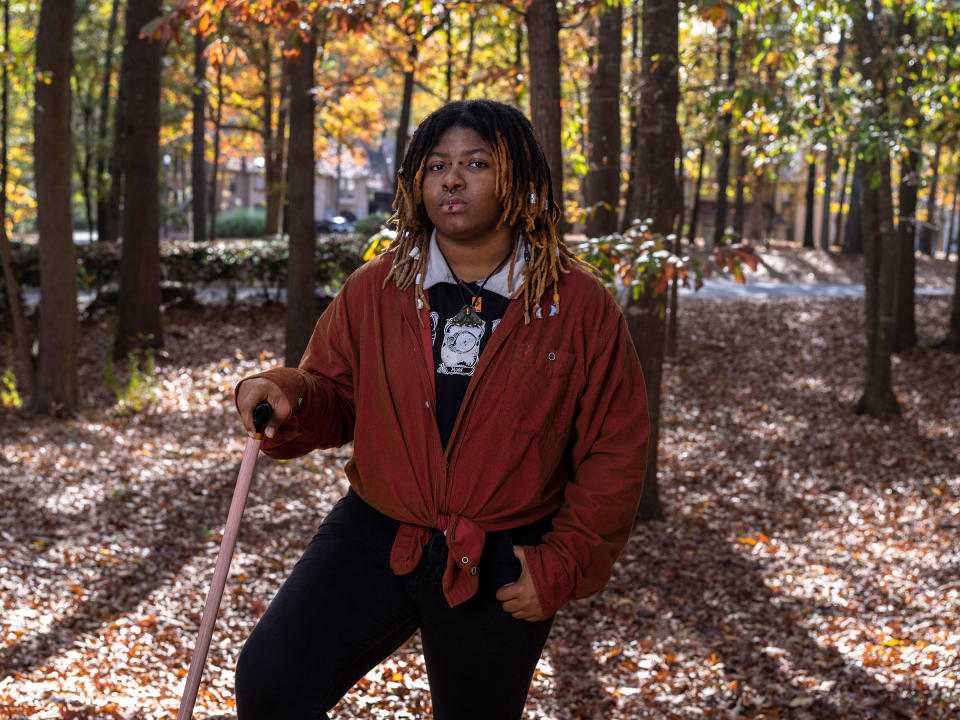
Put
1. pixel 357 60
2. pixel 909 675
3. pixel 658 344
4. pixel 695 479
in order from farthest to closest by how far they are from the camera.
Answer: pixel 357 60 → pixel 695 479 → pixel 658 344 → pixel 909 675

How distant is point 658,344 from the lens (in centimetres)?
733

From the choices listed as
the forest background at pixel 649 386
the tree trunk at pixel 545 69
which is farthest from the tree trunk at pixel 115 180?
the tree trunk at pixel 545 69

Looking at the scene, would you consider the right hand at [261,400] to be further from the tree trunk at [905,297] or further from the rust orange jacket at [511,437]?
the tree trunk at [905,297]

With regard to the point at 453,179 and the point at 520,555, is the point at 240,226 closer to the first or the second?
the point at 453,179

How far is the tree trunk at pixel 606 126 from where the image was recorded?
10461 mm

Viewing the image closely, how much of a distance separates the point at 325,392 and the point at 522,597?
770mm

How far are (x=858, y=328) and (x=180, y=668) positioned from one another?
14370 mm

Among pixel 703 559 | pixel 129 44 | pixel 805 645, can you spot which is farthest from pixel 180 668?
pixel 129 44

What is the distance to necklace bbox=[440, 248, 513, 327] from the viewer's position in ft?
8.87

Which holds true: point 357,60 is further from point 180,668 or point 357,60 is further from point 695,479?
point 180,668

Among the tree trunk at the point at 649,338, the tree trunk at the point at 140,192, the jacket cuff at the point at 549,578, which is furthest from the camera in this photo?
the tree trunk at the point at 140,192

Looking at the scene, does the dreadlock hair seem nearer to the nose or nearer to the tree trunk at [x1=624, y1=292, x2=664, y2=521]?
the nose

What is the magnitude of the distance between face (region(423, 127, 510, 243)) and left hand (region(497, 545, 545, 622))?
907 mm

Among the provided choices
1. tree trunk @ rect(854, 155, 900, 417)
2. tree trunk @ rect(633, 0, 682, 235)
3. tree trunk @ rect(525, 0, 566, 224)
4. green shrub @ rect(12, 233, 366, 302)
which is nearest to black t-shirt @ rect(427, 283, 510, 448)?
tree trunk @ rect(525, 0, 566, 224)
